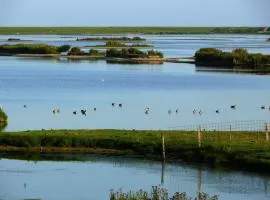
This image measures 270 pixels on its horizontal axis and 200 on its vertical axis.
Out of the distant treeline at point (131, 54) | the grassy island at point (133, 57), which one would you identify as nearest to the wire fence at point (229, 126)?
the grassy island at point (133, 57)

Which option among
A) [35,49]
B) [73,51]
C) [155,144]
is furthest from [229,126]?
[35,49]

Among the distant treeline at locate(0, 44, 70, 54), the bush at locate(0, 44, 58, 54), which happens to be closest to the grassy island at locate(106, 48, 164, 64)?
the distant treeline at locate(0, 44, 70, 54)

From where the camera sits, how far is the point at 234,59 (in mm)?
93188

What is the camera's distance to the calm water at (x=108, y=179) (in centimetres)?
2827

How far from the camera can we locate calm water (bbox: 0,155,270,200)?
28.3 m

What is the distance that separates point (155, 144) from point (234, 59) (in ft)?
195

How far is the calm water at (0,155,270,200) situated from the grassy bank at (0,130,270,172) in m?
0.87

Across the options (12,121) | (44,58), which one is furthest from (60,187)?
(44,58)

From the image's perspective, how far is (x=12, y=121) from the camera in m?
45.4

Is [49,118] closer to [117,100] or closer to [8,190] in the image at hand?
[117,100]

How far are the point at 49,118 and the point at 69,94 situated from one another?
16402 mm

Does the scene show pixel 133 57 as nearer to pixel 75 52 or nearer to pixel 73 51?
pixel 75 52

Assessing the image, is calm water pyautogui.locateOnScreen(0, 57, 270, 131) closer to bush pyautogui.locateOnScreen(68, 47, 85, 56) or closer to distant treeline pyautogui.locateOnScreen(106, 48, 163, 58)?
distant treeline pyautogui.locateOnScreen(106, 48, 163, 58)

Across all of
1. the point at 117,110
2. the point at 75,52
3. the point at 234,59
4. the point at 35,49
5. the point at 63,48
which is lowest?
the point at 117,110
